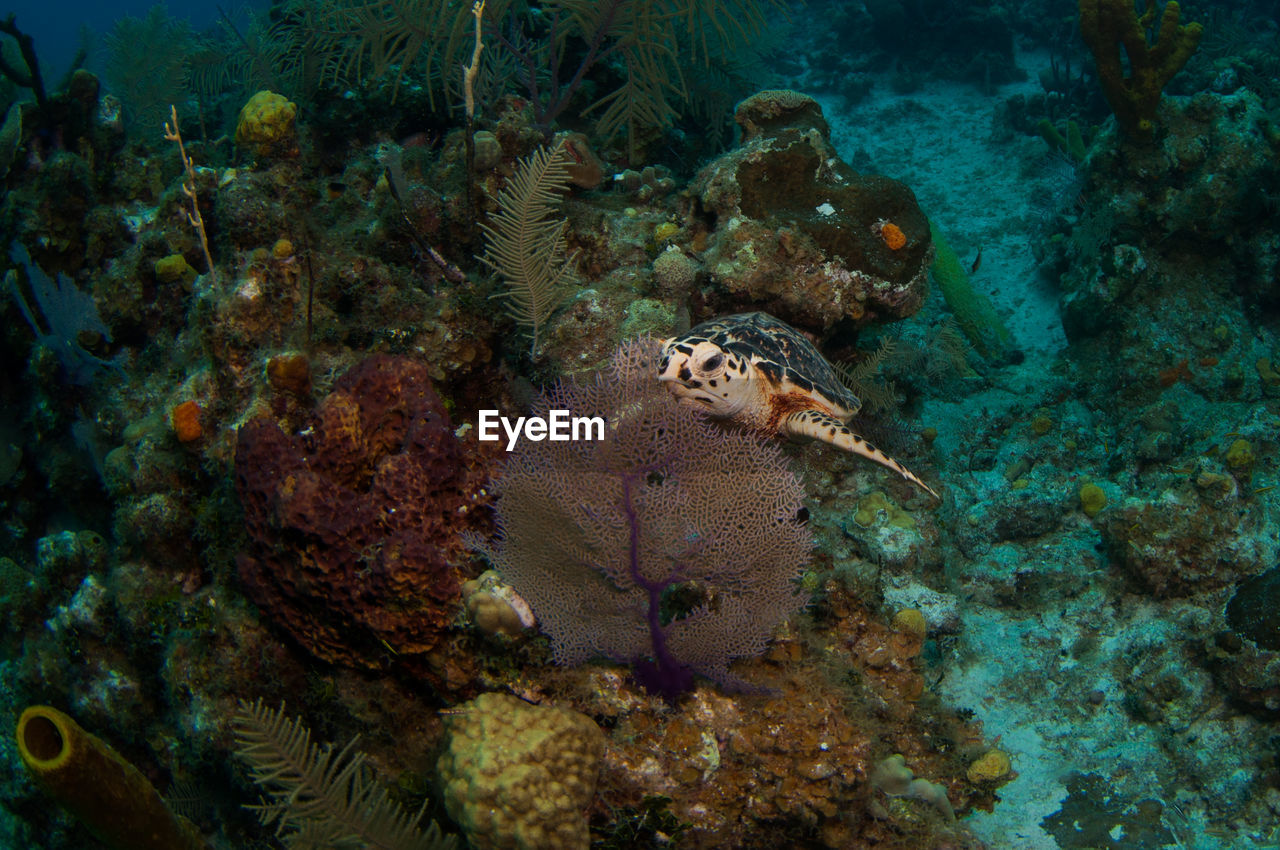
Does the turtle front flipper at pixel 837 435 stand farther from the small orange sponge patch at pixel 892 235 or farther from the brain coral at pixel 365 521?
the brain coral at pixel 365 521

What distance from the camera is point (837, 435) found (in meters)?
3.59

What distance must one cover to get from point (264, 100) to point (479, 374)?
2675 mm

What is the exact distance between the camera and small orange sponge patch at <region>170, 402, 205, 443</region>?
10.7 feet

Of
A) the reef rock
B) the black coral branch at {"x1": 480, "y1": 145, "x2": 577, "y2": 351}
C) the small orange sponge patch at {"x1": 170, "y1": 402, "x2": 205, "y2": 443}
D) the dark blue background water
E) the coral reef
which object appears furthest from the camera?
the dark blue background water

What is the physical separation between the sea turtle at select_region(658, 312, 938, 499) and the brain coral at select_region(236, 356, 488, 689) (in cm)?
128

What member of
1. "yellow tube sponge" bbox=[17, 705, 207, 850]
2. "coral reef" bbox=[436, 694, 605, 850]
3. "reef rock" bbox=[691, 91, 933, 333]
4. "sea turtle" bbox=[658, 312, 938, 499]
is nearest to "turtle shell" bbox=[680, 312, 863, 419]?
"sea turtle" bbox=[658, 312, 938, 499]

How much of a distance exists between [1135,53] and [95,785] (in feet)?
32.3

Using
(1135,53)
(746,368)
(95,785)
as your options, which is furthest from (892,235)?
(95,785)

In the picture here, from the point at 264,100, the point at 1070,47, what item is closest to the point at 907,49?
the point at 1070,47

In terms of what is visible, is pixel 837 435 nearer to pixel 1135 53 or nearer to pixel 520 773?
pixel 520 773

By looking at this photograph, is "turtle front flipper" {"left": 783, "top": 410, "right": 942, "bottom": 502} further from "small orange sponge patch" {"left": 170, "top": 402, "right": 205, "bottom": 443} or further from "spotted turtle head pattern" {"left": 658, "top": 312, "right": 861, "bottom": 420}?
"small orange sponge patch" {"left": 170, "top": 402, "right": 205, "bottom": 443}

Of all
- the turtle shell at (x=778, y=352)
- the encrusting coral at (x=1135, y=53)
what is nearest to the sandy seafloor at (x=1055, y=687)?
the turtle shell at (x=778, y=352)

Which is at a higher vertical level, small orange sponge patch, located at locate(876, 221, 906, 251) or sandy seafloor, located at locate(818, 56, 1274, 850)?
small orange sponge patch, located at locate(876, 221, 906, 251)

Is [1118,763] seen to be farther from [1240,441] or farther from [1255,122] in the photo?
[1255,122]
